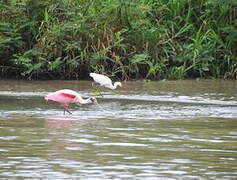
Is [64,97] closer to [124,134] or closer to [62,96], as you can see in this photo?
[62,96]

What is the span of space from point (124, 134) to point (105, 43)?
245 inches

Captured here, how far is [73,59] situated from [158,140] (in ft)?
21.0

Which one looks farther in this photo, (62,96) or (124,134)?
(62,96)

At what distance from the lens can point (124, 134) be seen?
9.12 meters

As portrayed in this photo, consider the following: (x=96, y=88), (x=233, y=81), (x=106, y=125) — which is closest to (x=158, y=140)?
(x=106, y=125)

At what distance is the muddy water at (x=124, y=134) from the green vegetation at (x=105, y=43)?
2.66 ft

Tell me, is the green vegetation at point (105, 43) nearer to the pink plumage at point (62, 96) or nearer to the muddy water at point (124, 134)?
the muddy water at point (124, 134)

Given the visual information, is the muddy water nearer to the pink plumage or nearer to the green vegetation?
the pink plumage

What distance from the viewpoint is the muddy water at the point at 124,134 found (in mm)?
7039

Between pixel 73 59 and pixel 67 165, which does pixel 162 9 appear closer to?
pixel 73 59

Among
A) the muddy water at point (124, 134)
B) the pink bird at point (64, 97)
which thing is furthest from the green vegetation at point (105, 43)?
the pink bird at point (64, 97)

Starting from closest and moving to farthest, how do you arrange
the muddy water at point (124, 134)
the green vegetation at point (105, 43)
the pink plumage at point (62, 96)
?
the muddy water at point (124, 134) < the pink plumage at point (62, 96) < the green vegetation at point (105, 43)

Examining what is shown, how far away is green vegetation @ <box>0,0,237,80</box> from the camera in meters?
15.0

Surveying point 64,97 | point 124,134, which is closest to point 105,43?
point 64,97
